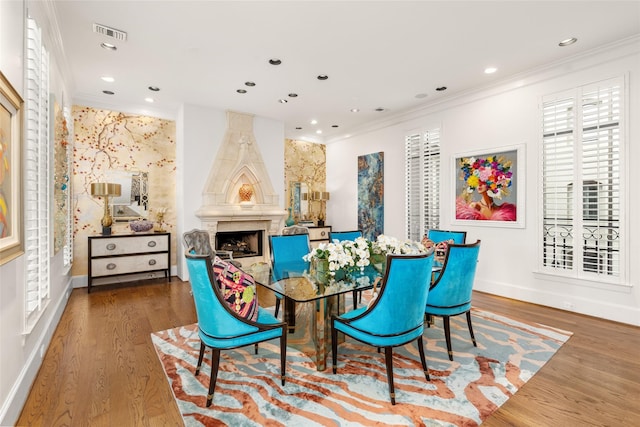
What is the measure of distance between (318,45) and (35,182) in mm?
2813

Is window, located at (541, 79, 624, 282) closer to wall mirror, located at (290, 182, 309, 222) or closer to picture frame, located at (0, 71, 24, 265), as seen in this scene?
wall mirror, located at (290, 182, 309, 222)

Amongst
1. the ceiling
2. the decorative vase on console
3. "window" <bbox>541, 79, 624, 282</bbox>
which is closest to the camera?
the ceiling

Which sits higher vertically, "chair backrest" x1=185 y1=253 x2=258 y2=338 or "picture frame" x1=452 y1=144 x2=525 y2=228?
"picture frame" x1=452 y1=144 x2=525 y2=228

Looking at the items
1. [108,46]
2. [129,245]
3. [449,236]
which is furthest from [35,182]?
[449,236]

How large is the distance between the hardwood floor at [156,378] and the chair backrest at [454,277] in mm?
759

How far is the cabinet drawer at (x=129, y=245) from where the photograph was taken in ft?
15.8

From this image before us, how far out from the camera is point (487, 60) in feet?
12.5

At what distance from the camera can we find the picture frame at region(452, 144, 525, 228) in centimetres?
425

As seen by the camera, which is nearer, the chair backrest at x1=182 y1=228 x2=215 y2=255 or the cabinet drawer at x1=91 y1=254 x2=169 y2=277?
the chair backrest at x1=182 y1=228 x2=215 y2=255

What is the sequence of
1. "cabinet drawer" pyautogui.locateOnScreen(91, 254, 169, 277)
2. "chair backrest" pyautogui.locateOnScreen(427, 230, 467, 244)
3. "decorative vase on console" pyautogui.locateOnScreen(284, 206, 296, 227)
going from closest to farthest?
"chair backrest" pyautogui.locateOnScreen(427, 230, 467, 244) < "cabinet drawer" pyautogui.locateOnScreen(91, 254, 169, 277) < "decorative vase on console" pyautogui.locateOnScreen(284, 206, 296, 227)

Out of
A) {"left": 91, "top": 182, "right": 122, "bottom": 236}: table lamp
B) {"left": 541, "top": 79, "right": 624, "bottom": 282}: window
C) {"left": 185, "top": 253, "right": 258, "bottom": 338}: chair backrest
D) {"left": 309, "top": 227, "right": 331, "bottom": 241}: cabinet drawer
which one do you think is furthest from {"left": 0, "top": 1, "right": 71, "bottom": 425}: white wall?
{"left": 541, "top": 79, "right": 624, "bottom": 282}: window

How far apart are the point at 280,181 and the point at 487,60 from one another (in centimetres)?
395

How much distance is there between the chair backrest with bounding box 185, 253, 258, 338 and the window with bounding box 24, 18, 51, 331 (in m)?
1.21

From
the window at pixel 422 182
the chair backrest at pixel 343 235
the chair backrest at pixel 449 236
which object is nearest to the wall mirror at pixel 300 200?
the window at pixel 422 182
